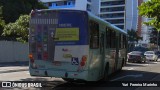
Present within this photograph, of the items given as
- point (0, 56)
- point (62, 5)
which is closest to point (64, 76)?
Result: point (0, 56)

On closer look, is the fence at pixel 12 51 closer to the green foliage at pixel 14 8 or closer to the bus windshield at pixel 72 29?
the green foliage at pixel 14 8

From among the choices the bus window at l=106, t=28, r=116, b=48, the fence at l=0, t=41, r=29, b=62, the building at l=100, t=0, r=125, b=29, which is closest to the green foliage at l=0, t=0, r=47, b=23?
the fence at l=0, t=41, r=29, b=62

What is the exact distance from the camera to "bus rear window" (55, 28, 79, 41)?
14070mm

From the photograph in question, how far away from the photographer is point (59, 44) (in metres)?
14.2

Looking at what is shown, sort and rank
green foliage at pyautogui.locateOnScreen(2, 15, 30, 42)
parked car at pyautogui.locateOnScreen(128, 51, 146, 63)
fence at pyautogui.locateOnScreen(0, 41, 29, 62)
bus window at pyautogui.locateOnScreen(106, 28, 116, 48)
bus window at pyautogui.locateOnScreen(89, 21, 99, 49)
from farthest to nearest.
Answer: parked car at pyautogui.locateOnScreen(128, 51, 146, 63)
fence at pyautogui.locateOnScreen(0, 41, 29, 62)
green foliage at pyautogui.locateOnScreen(2, 15, 30, 42)
bus window at pyautogui.locateOnScreen(106, 28, 116, 48)
bus window at pyautogui.locateOnScreen(89, 21, 99, 49)

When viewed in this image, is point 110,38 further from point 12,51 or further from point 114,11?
point 114,11

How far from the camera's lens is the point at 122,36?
2388 centimetres

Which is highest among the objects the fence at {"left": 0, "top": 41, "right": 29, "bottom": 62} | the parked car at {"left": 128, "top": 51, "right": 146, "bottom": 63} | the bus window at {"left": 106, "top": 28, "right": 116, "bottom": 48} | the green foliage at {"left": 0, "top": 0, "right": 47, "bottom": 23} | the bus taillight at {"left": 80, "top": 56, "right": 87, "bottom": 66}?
the green foliage at {"left": 0, "top": 0, "right": 47, "bottom": 23}

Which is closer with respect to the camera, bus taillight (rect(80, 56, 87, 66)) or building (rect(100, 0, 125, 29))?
bus taillight (rect(80, 56, 87, 66))

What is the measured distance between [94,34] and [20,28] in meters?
23.1

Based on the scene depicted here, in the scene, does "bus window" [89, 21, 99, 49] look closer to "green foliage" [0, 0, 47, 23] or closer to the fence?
the fence

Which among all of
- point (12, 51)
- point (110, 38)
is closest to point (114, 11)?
point (12, 51)

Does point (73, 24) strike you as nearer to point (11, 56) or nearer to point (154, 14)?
point (154, 14)

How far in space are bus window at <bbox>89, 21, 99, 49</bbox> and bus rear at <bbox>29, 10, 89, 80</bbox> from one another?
0.54 meters
